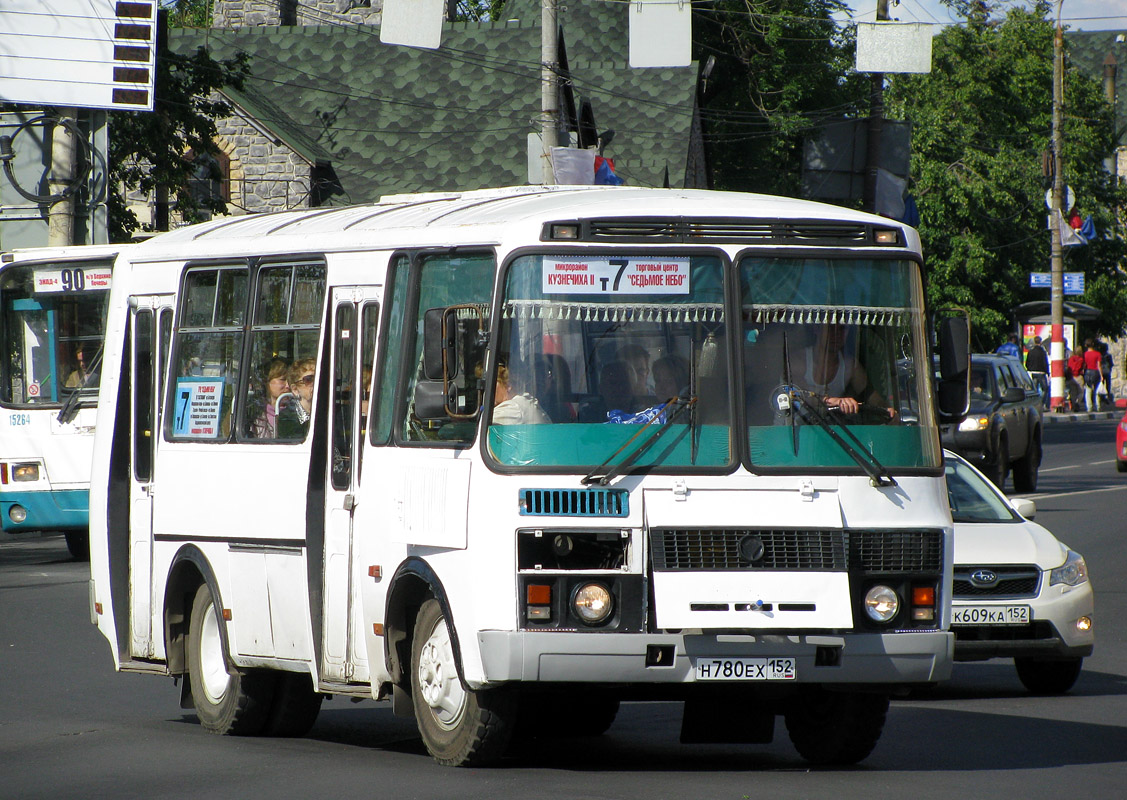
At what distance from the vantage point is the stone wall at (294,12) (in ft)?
160

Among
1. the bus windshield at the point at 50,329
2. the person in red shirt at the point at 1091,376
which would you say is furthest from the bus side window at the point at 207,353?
the person in red shirt at the point at 1091,376

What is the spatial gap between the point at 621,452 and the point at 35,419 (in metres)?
13.4

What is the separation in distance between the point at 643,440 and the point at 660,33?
1655 centimetres

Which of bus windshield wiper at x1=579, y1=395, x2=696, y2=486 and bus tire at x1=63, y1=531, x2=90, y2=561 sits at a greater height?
bus windshield wiper at x1=579, y1=395, x2=696, y2=486

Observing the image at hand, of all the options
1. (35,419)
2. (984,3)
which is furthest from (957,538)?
(984,3)

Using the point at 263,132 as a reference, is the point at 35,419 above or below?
below

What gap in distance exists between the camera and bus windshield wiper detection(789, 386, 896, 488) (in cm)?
804

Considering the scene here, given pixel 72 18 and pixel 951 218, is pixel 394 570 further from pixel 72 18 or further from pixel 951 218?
pixel 951 218

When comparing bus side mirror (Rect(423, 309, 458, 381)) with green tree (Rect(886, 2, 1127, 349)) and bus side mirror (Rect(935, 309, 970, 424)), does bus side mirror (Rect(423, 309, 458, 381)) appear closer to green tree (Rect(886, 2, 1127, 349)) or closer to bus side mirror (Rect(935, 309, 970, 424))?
bus side mirror (Rect(935, 309, 970, 424))

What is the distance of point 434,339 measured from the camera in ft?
26.1

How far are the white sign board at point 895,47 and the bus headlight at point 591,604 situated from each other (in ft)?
45.9

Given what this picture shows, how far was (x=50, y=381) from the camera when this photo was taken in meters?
20.5

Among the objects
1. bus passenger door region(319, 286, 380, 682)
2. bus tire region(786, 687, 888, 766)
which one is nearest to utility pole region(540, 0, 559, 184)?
bus passenger door region(319, 286, 380, 682)

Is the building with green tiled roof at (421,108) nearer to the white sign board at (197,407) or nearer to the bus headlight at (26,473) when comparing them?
the bus headlight at (26,473)
